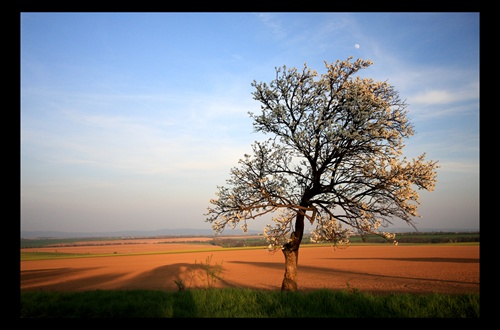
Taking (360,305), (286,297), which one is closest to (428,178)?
(360,305)

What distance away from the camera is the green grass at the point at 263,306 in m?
11.4

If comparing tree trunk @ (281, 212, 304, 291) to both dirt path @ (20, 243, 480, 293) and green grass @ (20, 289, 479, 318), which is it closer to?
green grass @ (20, 289, 479, 318)

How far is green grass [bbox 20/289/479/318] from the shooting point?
37.6 ft

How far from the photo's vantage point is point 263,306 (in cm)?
1278

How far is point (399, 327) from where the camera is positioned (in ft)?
25.7

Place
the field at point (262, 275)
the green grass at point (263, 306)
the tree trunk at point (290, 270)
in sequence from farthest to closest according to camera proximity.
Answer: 1. the field at point (262, 275)
2. the tree trunk at point (290, 270)
3. the green grass at point (263, 306)

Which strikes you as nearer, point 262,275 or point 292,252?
point 292,252

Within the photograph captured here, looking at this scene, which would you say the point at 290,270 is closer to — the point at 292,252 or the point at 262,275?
the point at 292,252

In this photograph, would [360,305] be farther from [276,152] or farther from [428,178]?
[276,152]

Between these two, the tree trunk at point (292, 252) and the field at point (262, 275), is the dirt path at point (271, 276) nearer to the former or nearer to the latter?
the field at point (262, 275)

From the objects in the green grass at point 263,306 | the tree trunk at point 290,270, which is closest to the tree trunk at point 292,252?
the tree trunk at point 290,270

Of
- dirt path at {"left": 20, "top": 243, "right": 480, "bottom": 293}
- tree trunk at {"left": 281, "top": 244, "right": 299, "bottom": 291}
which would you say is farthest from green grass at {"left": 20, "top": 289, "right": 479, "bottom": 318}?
tree trunk at {"left": 281, "top": 244, "right": 299, "bottom": 291}

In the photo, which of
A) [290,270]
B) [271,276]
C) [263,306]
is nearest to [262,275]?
[271,276]
